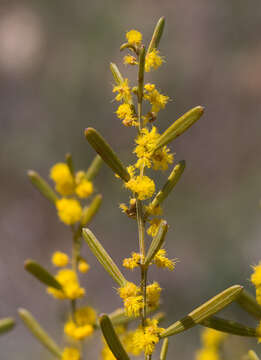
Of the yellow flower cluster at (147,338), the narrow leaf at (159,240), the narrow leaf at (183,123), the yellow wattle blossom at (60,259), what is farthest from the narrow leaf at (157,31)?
the yellow wattle blossom at (60,259)

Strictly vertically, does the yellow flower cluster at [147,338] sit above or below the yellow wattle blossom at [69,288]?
below

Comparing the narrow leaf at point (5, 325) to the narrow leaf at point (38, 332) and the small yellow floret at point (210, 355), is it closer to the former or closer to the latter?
the narrow leaf at point (38, 332)

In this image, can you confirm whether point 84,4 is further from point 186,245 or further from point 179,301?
point 179,301

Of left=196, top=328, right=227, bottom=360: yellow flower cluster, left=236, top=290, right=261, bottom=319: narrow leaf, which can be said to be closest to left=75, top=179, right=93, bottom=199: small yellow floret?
left=236, top=290, right=261, bottom=319: narrow leaf

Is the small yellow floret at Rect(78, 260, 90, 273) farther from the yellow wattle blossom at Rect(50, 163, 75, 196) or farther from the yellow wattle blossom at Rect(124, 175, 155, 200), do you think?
the yellow wattle blossom at Rect(124, 175, 155, 200)

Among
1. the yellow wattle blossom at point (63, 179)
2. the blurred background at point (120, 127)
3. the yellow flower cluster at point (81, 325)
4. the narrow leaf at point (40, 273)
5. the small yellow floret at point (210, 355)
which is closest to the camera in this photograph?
the narrow leaf at point (40, 273)

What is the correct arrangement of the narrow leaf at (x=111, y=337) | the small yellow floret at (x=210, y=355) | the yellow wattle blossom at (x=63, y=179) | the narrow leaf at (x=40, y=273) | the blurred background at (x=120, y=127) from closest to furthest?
the narrow leaf at (x=111, y=337) < the narrow leaf at (x=40, y=273) < the yellow wattle blossom at (x=63, y=179) < the small yellow floret at (x=210, y=355) < the blurred background at (x=120, y=127)
